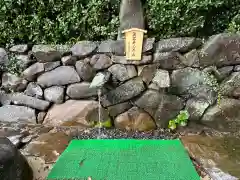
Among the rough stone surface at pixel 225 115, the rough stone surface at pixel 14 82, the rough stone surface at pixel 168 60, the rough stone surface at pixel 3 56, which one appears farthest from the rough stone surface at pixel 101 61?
the rough stone surface at pixel 225 115

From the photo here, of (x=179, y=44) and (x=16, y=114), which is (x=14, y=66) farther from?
(x=179, y=44)

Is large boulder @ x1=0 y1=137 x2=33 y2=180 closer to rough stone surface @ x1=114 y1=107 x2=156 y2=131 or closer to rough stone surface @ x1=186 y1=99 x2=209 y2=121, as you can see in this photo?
rough stone surface @ x1=114 y1=107 x2=156 y2=131

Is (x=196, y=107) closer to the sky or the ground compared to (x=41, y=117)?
closer to the sky

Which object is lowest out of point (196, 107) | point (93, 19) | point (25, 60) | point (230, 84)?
point (196, 107)

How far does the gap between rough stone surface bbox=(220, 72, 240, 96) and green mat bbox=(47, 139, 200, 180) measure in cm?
101

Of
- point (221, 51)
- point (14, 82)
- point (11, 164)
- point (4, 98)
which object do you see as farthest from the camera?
point (4, 98)

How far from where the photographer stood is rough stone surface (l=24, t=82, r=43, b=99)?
13.0ft

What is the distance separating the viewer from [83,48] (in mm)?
3727

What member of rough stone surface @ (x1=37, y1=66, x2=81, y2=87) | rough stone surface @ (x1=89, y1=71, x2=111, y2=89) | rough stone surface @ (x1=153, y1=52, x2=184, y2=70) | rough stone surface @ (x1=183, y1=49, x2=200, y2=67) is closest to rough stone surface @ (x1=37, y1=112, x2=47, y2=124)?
rough stone surface @ (x1=37, y1=66, x2=81, y2=87)

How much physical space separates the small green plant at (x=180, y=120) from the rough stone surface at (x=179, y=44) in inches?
36.1

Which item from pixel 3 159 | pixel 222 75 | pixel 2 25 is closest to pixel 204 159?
pixel 222 75

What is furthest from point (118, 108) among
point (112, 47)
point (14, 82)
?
point (14, 82)

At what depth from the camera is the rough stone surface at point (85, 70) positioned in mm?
3750

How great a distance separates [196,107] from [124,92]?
3.53 ft
